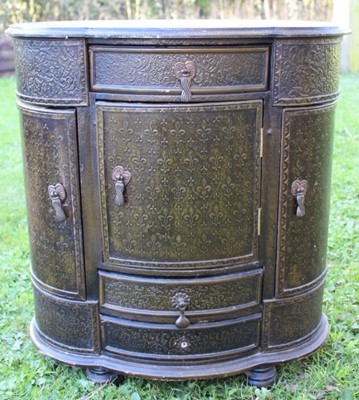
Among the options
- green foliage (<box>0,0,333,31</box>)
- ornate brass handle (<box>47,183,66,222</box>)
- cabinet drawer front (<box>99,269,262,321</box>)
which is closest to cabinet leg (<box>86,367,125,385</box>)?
cabinet drawer front (<box>99,269,262,321</box>)

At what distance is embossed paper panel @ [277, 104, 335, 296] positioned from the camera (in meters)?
1.98

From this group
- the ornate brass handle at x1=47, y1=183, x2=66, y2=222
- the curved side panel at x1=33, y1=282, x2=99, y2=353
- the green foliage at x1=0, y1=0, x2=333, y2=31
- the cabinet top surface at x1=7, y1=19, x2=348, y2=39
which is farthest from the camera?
the green foliage at x1=0, y1=0, x2=333, y2=31

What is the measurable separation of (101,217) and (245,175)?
0.48m

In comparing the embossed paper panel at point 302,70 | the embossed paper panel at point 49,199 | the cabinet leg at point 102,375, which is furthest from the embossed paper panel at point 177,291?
the embossed paper panel at point 302,70

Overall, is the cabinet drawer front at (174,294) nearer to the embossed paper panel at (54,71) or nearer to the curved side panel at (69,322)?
the curved side panel at (69,322)

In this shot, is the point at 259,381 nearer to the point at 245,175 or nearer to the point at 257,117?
the point at 245,175

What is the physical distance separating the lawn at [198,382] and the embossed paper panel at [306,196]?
337 mm

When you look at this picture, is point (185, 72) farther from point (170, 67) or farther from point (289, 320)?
point (289, 320)

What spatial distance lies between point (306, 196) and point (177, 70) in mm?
610

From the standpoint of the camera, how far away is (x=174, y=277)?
201 centimetres

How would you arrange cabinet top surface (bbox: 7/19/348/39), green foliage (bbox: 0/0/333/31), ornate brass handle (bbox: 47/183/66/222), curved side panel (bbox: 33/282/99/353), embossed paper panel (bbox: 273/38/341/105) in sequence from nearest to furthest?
1. cabinet top surface (bbox: 7/19/348/39)
2. embossed paper panel (bbox: 273/38/341/105)
3. ornate brass handle (bbox: 47/183/66/222)
4. curved side panel (bbox: 33/282/99/353)
5. green foliage (bbox: 0/0/333/31)

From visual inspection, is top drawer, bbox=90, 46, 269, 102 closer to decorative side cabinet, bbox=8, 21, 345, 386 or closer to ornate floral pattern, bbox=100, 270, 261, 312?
decorative side cabinet, bbox=8, 21, 345, 386

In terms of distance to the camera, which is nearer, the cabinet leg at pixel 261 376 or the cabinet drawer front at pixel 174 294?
the cabinet drawer front at pixel 174 294

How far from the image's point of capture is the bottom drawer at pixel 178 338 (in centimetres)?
206
